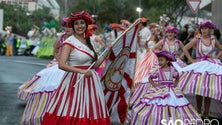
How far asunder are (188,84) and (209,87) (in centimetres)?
39

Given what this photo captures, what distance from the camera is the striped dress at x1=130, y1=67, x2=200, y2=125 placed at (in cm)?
869

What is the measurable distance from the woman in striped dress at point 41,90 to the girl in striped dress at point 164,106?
1.47 m

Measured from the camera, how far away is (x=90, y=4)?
235ft

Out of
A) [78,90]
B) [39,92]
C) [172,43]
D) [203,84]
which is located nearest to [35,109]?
[39,92]

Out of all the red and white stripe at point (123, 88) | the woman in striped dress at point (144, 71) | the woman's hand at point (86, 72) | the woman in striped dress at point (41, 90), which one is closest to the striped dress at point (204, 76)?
the woman in striped dress at point (144, 71)

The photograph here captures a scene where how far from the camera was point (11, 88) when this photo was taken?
15.3m

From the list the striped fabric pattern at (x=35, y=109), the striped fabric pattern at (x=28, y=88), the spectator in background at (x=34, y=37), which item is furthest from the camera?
the spectator in background at (x=34, y=37)

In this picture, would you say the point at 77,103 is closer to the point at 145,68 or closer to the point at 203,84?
the point at 203,84

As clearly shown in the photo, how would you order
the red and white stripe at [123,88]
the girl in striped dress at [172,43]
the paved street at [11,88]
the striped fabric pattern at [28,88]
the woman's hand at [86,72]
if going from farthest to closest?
1. the girl in striped dress at [172,43]
2. the striped fabric pattern at [28,88]
3. the paved street at [11,88]
4. the red and white stripe at [123,88]
5. the woman's hand at [86,72]

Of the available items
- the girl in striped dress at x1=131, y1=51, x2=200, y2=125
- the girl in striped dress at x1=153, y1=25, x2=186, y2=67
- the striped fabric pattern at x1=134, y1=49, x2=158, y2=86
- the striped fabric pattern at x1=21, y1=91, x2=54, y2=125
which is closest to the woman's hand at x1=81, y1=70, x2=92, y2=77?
the girl in striped dress at x1=131, y1=51, x2=200, y2=125

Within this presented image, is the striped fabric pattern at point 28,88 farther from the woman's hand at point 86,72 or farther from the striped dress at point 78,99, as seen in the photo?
the woman's hand at point 86,72

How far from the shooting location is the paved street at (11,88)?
35.1 ft

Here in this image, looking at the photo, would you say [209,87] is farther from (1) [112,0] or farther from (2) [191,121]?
(1) [112,0]

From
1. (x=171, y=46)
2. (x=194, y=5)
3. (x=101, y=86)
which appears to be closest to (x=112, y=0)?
(x=194, y=5)
